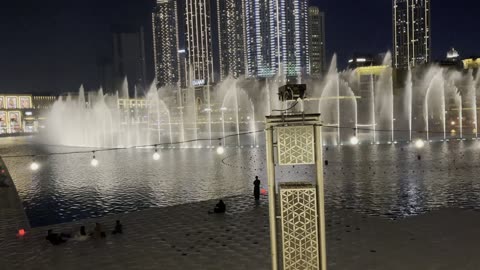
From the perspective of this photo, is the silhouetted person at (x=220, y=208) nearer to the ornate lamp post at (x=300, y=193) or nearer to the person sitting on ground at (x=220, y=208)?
the person sitting on ground at (x=220, y=208)

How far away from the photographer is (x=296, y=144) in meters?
5.40

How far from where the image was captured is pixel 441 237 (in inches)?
426

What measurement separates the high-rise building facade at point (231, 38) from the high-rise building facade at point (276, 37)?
6555 millimetres

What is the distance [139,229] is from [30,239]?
293cm

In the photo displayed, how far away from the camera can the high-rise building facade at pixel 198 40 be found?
548ft

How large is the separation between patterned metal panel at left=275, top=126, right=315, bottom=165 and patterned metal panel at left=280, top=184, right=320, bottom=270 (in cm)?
34

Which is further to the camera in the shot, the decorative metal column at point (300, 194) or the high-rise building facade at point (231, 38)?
the high-rise building facade at point (231, 38)

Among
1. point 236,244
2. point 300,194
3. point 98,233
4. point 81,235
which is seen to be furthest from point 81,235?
point 300,194

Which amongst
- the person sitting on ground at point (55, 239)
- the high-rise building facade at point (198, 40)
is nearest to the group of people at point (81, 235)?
the person sitting on ground at point (55, 239)

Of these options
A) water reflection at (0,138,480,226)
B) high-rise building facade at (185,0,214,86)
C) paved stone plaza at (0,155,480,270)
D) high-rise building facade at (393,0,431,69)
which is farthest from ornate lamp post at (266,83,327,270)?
high-rise building facade at (393,0,431,69)

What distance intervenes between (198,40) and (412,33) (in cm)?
8583

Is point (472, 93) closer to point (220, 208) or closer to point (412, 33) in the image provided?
point (220, 208)

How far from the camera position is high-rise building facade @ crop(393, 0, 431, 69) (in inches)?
6870

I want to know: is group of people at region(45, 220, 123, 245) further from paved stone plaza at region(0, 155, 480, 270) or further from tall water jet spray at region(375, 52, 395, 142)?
tall water jet spray at region(375, 52, 395, 142)
